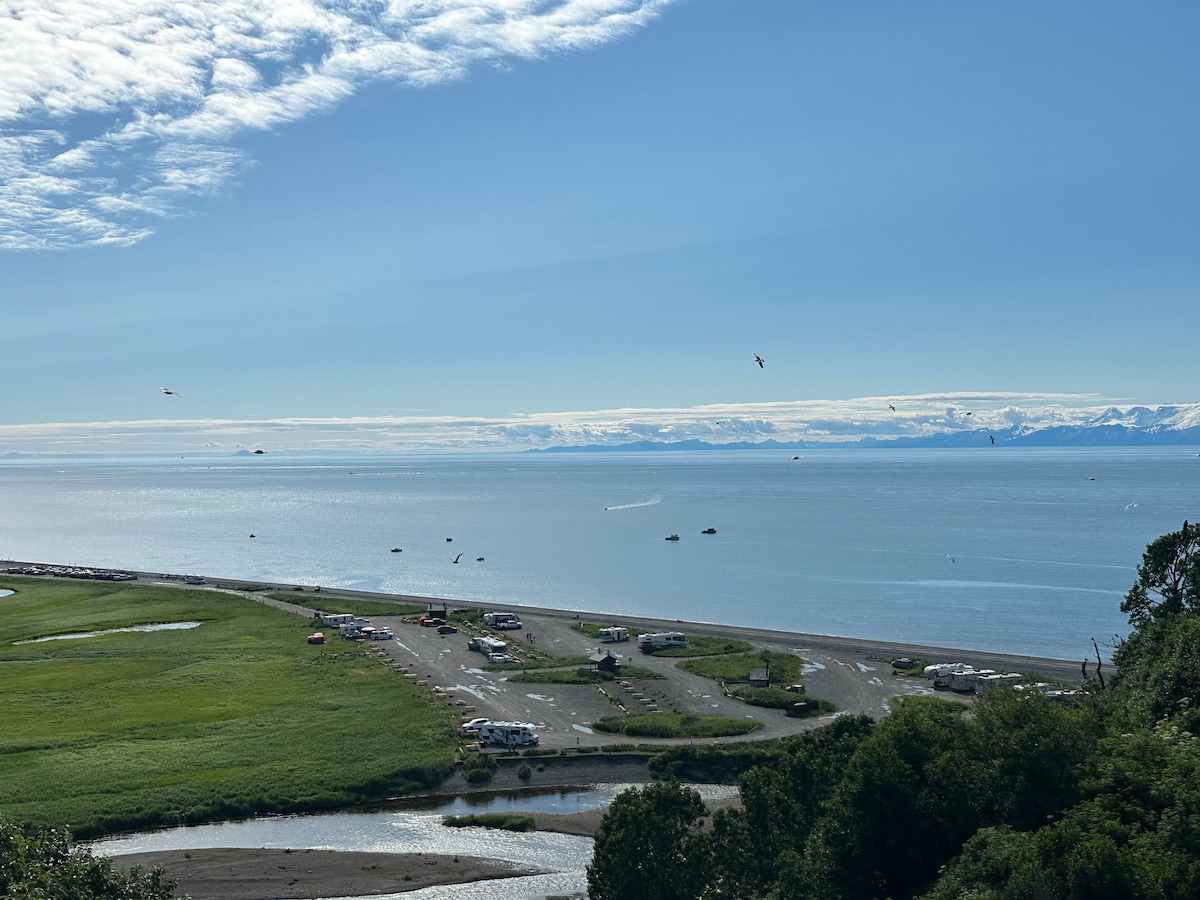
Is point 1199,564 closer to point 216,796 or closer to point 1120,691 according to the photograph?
point 1120,691

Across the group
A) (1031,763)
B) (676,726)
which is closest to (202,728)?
(676,726)

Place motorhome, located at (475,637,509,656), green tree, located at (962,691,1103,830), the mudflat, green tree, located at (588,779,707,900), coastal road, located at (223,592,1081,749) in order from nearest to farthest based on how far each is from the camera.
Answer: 1. green tree, located at (962,691,1103,830)
2. green tree, located at (588,779,707,900)
3. the mudflat
4. coastal road, located at (223,592,1081,749)
5. motorhome, located at (475,637,509,656)

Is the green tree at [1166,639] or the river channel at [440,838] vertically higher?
the green tree at [1166,639]

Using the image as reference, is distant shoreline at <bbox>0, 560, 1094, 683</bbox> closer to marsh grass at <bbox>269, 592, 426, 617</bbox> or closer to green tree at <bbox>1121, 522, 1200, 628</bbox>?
marsh grass at <bbox>269, 592, 426, 617</bbox>

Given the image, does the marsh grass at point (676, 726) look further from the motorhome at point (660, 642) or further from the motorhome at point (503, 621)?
the motorhome at point (503, 621)

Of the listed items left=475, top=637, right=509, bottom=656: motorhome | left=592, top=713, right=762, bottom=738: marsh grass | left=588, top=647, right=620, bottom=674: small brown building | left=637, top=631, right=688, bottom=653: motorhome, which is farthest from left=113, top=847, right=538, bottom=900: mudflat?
left=637, top=631, right=688, bottom=653: motorhome

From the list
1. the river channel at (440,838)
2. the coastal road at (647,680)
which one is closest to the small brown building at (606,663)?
the coastal road at (647,680)
